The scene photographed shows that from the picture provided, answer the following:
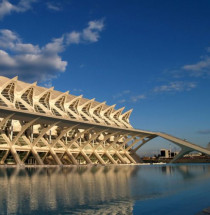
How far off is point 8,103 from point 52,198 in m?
32.4

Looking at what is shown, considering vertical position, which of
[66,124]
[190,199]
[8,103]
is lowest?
[190,199]

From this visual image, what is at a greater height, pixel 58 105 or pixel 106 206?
pixel 58 105

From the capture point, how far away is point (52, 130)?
4872 cm

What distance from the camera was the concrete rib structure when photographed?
37344mm

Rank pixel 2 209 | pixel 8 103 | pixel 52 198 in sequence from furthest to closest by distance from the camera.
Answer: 1. pixel 8 103
2. pixel 52 198
3. pixel 2 209

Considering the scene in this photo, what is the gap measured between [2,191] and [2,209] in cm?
381

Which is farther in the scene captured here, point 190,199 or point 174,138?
point 174,138

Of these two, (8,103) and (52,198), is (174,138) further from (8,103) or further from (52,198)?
(52,198)

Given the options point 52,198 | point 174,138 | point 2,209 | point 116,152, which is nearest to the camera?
point 2,209

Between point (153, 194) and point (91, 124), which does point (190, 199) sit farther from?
point (91, 124)

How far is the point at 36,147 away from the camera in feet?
137

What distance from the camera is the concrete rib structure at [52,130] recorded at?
123ft

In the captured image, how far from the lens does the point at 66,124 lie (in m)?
41.8

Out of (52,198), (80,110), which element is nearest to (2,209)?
(52,198)
